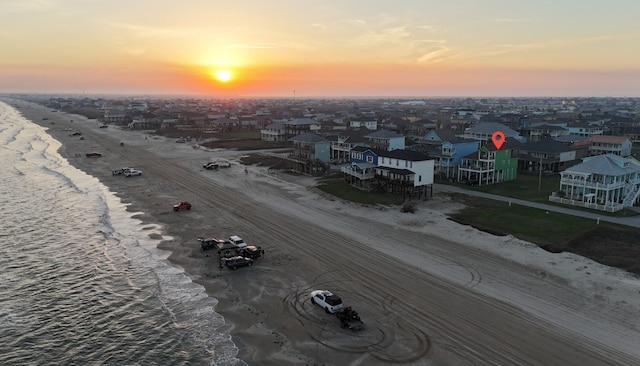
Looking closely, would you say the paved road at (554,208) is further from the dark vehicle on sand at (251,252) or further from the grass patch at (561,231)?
the dark vehicle on sand at (251,252)

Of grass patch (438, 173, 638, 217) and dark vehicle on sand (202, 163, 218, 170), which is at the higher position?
dark vehicle on sand (202, 163, 218, 170)

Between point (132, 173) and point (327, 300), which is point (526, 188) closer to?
point (327, 300)

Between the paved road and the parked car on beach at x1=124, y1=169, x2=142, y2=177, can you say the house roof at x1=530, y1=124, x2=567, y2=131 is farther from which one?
the parked car on beach at x1=124, y1=169, x2=142, y2=177

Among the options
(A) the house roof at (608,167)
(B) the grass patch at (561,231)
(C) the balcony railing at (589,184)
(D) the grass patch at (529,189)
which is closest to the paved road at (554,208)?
(D) the grass patch at (529,189)

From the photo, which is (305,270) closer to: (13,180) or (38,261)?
(38,261)

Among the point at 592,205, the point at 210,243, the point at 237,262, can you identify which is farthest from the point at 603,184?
the point at 210,243

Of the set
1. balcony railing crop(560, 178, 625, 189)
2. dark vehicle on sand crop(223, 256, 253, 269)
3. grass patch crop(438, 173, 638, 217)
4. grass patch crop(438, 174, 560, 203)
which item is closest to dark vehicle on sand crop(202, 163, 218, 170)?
grass patch crop(438, 173, 638, 217)

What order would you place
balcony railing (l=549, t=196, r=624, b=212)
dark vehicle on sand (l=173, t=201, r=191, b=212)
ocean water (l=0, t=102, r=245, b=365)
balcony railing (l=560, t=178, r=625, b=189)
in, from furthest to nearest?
dark vehicle on sand (l=173, t=201, r=191, b=212) < balcony railing (l=560, t=178, r=625, b=189) < balcony railing (l=549, t=196, r=624, b=212) < ocean water (l=0, t=102, r=245, b=365)

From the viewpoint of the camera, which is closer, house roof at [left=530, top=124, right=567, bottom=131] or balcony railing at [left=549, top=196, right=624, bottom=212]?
balcony railing at [left=549, top=196, right=624, bottom=212]
